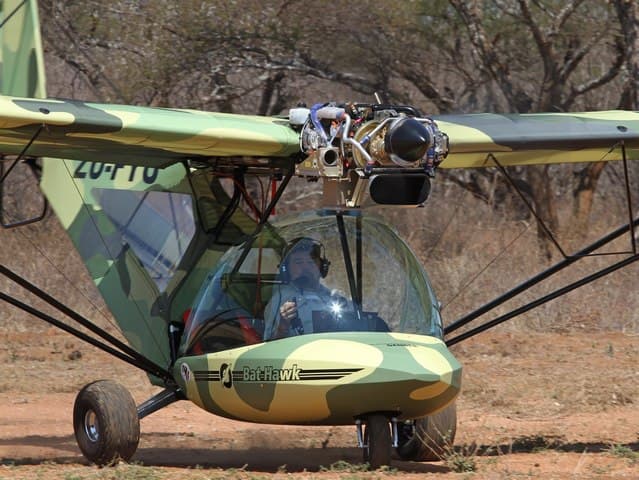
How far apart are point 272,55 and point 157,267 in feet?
33.9

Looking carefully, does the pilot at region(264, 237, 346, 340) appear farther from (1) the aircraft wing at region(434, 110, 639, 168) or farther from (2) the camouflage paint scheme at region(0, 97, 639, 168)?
(1) the aircraft wing at region(434, 110, 639, 168)

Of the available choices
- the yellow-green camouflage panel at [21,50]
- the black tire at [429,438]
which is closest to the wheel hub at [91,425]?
the black tire at [429,438]

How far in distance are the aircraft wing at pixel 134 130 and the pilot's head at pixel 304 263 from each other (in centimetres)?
72

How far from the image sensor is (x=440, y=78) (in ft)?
68.0

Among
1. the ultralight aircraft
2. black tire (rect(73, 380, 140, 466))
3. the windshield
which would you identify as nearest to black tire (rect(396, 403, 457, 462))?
the ultralight aircraft

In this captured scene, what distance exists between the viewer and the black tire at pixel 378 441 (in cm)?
767

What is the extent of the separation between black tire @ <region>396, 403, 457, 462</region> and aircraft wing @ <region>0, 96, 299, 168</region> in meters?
2.08

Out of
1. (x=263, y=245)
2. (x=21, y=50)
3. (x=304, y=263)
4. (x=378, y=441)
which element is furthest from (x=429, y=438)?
(x=21, y=50)

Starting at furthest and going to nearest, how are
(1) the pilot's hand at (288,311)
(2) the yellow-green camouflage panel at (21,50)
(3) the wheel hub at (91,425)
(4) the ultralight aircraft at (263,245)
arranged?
1. (2) the yellow-green camouflage panel at (21,50)
2. (3) the wheel hub at (91,425)
3. (1) the pilot's hand at (288,311)
4. (4) the ultralight aircraft at (263,245)

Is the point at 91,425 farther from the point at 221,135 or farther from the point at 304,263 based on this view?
the point at 221,135

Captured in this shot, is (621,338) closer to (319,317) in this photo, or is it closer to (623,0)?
(623,0)

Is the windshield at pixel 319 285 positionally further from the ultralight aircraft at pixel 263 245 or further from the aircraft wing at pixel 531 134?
the aircraft wing at pixel 531 134

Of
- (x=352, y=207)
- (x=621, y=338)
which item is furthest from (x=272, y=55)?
(x=352, y=207)

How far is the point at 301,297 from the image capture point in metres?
7.89
